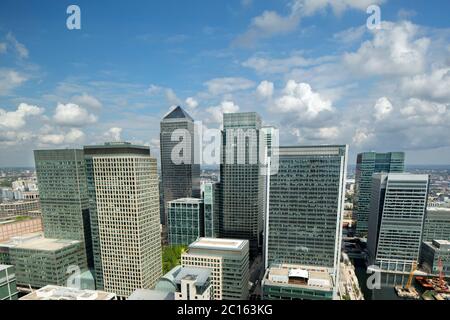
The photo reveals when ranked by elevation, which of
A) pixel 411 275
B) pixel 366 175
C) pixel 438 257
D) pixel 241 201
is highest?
pixel 366 175

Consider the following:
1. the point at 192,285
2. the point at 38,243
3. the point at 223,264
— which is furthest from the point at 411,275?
the point at 38,243

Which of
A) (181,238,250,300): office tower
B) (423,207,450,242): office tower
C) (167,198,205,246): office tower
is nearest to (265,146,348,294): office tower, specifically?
(181,238,250,300): office tower

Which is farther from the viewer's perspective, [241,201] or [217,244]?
[241,201]

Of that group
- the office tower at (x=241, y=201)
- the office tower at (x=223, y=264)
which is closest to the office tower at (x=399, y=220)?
the office tower at (x=241, y=201)

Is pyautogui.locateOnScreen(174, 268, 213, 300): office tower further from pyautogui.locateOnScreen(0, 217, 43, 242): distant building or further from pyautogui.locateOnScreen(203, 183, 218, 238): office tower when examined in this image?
pyautogui.locateOnScreen(0, 217, 43, 242): distant building

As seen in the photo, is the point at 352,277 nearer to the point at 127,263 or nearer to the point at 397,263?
the point at 397,263

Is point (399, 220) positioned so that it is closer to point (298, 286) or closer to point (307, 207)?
point (307, 207)
